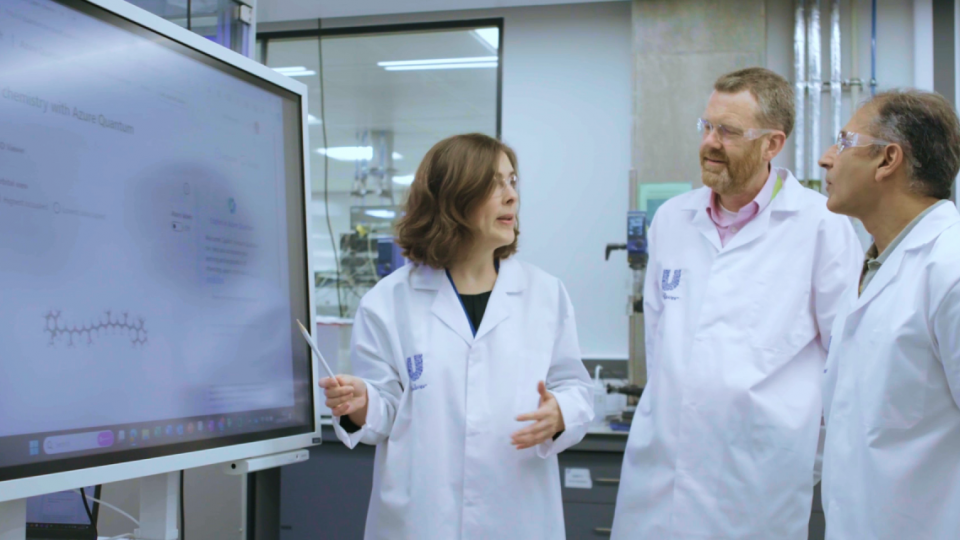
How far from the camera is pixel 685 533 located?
62.7 inches

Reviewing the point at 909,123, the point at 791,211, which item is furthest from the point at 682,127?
the point at 909,123

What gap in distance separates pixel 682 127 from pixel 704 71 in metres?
0.28

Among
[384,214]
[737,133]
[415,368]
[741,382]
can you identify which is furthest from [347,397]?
[384,214]

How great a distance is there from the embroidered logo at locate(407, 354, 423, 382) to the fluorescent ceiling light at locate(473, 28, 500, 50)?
2.73 m

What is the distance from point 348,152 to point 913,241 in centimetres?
331

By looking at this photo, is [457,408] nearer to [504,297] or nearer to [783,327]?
[504,297]

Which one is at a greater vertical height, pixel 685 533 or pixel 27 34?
pixel 27 34

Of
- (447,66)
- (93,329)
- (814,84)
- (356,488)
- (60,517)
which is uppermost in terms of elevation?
(447,66)

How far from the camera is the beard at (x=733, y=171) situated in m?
1.71

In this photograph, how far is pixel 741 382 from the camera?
62.5 inches

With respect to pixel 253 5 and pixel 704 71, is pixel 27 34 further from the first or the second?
pixel 704 71

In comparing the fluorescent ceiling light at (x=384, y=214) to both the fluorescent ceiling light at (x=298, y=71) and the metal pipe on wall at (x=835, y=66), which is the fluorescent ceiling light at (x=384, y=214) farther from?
the metal pipe on wall at (x=835, y=66)

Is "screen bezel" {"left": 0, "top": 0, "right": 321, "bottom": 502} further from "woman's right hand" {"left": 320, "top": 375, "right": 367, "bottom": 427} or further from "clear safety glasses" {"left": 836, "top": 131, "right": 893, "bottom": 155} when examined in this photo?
"clear safety glasses" {"left": 836, "top": 131, "right": 893, "bottom": 155}

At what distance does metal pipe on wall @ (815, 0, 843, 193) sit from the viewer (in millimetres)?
3297
